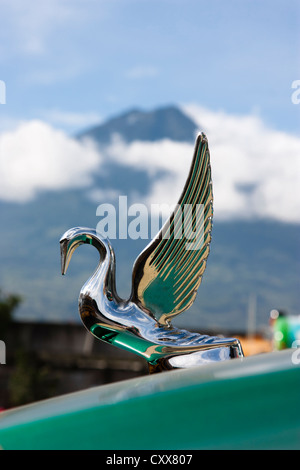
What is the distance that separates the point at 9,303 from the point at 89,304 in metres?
10.6

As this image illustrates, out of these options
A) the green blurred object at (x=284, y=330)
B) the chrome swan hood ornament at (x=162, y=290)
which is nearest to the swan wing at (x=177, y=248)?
the chrome swan hood ornament at (x=162, y=290)

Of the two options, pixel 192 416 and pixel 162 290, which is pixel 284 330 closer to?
pixel 162 290

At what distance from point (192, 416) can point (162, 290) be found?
0.73 m

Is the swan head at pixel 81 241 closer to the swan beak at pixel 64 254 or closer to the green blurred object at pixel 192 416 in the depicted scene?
the swan beak at pixel 64 254

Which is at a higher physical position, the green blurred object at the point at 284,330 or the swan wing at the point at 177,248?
the green blurred object at the point at 284,330

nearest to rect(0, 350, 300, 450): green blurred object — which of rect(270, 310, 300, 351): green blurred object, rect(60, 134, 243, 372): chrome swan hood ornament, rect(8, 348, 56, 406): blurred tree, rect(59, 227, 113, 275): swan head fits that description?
rect(60, 134, 243, 372): chrome swan hood ornament

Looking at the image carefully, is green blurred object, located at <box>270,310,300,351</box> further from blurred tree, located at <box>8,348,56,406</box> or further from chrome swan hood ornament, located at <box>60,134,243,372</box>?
chrome swan hood ornament, located at <box>60,134,243,372</box>

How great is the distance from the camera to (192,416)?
0.93m

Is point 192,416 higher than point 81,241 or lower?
lower

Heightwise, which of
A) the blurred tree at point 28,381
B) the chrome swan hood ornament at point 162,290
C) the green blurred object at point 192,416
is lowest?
the green blurred object at point 192,416

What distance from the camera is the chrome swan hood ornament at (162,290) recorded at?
5.13 ft

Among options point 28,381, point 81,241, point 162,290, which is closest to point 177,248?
point 162,290

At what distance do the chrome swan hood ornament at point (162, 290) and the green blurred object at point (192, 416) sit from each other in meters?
0.47

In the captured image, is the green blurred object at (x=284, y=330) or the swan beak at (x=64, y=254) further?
the green blurred object at (x=284, y=330)
